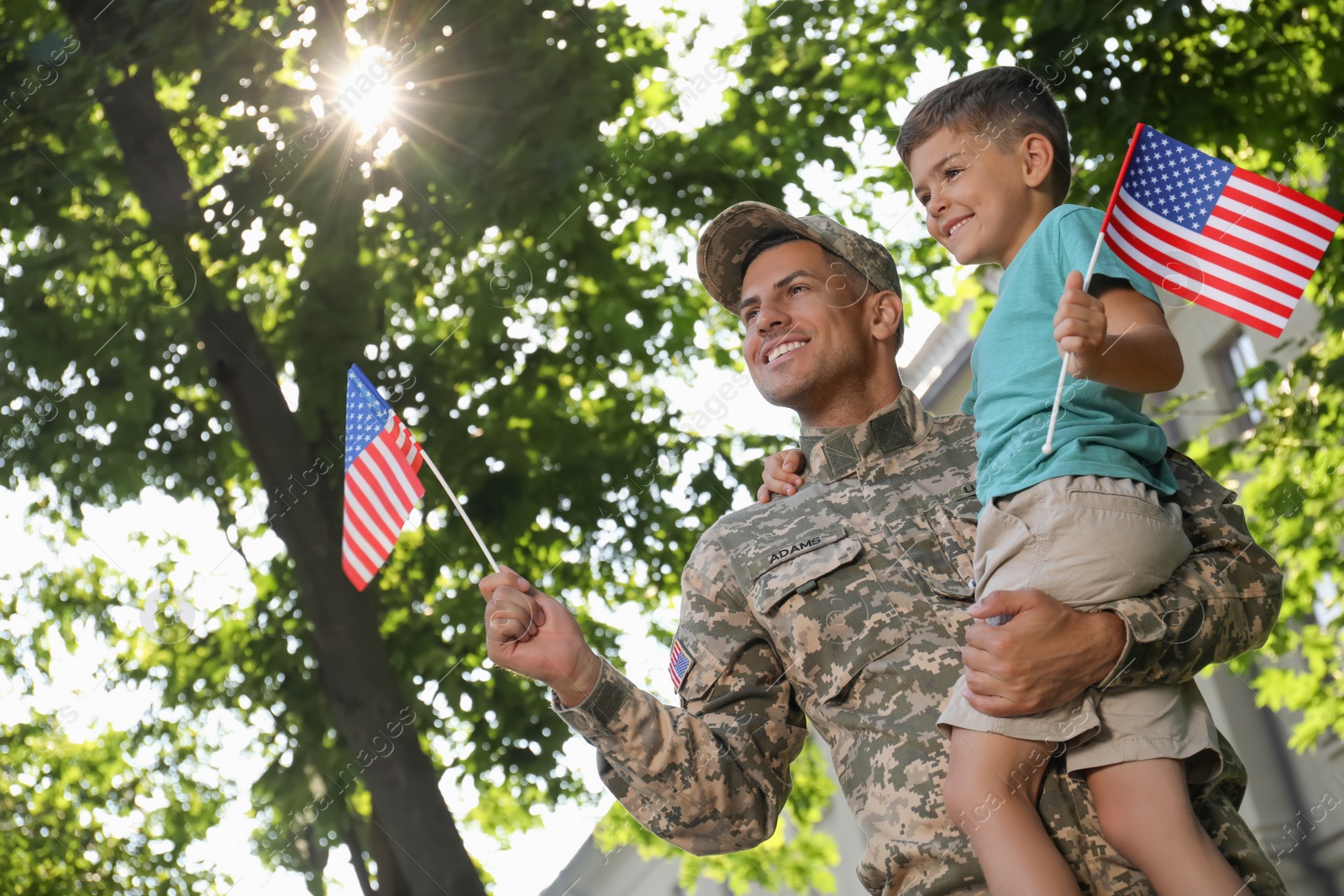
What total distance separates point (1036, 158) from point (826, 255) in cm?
83

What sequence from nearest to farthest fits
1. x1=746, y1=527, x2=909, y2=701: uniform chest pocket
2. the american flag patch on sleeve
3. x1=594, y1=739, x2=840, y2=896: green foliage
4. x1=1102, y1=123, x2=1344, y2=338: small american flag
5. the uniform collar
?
1. x1=1102, y1=123, x2=1344, y2=338: small american flag
2. x1=746, y1=527, x2=909, y2=701: uniform chest pocket
3. the american flag patch on sleeve
4. the uniform collar
5. x1=594, y1=739, x2=840, y2=896: green foliage

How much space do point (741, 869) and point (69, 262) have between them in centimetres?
634

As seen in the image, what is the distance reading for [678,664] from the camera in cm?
292

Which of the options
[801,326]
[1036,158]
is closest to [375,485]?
[801,326]

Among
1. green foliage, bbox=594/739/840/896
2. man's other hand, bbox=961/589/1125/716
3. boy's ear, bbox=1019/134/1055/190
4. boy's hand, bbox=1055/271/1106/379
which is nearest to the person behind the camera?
boy's hand, bbox=1055/271/1106/379

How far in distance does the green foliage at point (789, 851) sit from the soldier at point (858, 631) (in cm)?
610

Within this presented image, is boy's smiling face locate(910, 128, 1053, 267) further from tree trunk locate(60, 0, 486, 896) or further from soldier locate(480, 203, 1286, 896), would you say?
tree trunk locate(60, 0, 486, 896)

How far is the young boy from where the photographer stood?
2.11 metres

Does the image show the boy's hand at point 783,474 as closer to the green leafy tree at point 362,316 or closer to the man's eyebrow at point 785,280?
the man's eyebrow at point 785,280

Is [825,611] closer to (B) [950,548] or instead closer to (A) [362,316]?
(B) [950,548]

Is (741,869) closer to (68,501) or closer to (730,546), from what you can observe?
(68,501)

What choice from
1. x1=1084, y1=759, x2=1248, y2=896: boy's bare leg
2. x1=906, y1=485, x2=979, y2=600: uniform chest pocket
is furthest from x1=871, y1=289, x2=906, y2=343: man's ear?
x1=1084, y1=759, x2=1248, y2=896: boy's bare leg

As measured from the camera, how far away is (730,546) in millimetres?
2957

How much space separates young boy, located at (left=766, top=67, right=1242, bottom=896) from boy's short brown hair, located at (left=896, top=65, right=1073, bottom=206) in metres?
0.02
